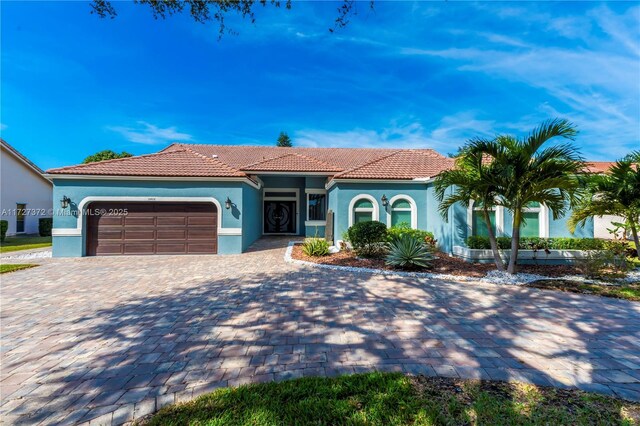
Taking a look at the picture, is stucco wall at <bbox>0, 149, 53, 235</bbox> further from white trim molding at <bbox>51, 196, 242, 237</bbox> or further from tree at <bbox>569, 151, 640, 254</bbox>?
tree at <bbox>569, 151, 640, 254</bbox>

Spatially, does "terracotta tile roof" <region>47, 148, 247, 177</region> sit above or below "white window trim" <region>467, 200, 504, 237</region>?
above

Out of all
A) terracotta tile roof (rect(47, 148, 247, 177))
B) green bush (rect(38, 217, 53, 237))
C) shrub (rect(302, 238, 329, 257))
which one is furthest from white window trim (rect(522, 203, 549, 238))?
green bush (rect(38, 217, 53, 237))

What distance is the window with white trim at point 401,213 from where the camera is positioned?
14.0 m

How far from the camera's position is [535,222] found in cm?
1138

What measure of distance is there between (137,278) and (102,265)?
3.29 metres

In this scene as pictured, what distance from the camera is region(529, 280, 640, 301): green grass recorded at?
255 inches

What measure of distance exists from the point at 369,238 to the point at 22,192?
2867 centimetres

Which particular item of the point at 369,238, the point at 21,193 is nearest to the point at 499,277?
the point at 369,238

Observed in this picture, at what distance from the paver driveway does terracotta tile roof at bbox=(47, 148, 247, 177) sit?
19.9 feet

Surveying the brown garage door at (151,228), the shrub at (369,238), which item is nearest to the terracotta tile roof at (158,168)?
the brown garage door at (151,228)

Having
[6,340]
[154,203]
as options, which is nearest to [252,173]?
[154,203]

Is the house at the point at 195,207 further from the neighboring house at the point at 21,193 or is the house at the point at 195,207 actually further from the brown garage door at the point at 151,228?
the neighboring house at the point at 21,193

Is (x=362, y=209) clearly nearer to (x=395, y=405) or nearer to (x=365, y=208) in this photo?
(x=365, y=208)

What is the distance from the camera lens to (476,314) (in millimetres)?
5395
